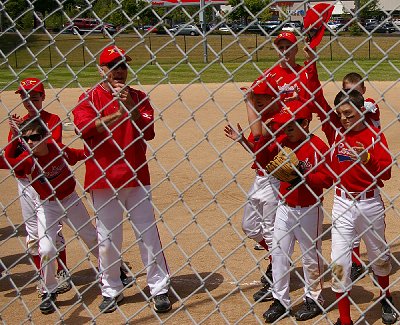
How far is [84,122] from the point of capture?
4.59 metres

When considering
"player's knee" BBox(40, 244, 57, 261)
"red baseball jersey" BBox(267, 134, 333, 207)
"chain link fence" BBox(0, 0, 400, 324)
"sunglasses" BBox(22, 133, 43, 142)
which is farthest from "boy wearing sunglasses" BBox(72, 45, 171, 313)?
"red baseball jersey" BBox(267, 134, 333, 207)

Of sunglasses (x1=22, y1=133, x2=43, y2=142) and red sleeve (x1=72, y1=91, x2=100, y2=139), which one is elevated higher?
sunglasses (x1=22, y1=133, x2=43, y2=142)

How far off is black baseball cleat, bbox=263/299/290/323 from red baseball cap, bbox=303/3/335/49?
2.44m

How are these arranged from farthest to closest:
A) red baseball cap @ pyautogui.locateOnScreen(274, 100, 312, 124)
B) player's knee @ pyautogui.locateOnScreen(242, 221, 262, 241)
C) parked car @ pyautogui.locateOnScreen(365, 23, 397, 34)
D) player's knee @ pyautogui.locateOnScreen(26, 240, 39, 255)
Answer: player's knee @ pyautogui.locateOnScreen(242, 221, 262, 241), player's knee @ pyautogui.locateOnScreen(26, 240, 39, 255), red baseball cap @ pyautogui.locateOnScreen(274, 100, 312, 124), parked car @ pyautogui.locateOnScreen(365, 23, 397, 34)

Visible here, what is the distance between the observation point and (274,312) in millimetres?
4965

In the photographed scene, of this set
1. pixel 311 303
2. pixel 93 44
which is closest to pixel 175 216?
pixel 311 303

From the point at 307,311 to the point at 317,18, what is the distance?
2605mm

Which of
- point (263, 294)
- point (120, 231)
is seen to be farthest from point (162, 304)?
point (263, 294)

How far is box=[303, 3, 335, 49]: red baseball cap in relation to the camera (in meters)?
2.97

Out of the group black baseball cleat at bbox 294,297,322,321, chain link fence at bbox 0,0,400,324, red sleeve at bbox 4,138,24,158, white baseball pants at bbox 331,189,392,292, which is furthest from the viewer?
red sleeve at bbox 4,138,24,158

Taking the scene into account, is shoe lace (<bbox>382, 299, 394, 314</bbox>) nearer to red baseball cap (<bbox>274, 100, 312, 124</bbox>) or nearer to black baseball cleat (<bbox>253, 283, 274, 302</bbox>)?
black baseball cleat (<bbox>253, 283, 274, 302</bbox>)

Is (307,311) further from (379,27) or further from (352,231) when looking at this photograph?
(379,27)

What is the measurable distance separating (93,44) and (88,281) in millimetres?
22314

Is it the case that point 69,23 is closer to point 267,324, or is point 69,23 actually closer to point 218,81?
point 267,324
